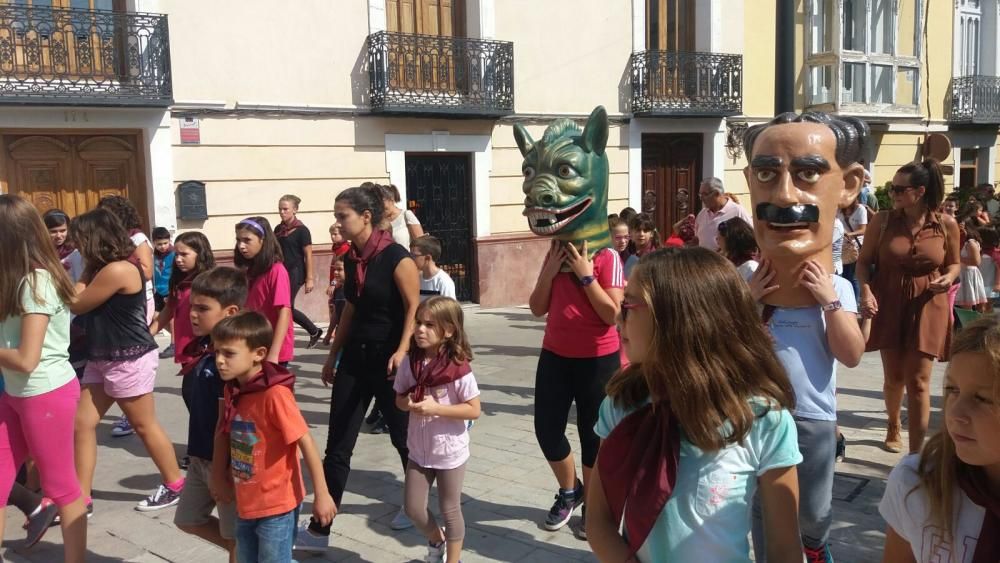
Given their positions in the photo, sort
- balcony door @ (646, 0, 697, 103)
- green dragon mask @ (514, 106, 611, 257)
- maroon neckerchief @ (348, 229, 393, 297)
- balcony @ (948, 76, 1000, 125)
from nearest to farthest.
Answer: green dragon mask @ (514, 106, 611, 257) → maroon neckerchief @ (348, 229, 393, 297) → balcony door @ (646, 0, 697, 103) → balcony @ (948, 76, 1000, 125)

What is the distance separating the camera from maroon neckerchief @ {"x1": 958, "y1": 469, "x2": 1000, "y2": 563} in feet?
5.45

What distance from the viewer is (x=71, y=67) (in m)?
9.69

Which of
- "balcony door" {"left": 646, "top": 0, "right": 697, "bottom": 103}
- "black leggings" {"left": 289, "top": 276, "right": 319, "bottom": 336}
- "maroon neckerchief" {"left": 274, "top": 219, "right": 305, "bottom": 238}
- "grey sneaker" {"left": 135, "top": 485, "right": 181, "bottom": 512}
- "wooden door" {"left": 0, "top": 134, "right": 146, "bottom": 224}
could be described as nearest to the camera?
"grey sneaker" {"left": 135, "top": 485, "right": 181, "bottom": 512}

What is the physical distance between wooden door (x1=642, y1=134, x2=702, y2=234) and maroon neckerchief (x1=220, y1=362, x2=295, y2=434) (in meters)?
12.1

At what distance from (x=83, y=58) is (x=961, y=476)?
33.8 ft

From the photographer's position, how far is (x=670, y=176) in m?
15.0

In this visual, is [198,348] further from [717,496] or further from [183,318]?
[717,496]

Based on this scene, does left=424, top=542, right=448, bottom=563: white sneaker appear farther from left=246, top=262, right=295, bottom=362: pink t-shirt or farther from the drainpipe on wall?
the drainpipe on wall

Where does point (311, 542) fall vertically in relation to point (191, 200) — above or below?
below

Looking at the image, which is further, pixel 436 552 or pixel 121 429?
pixel 121 429

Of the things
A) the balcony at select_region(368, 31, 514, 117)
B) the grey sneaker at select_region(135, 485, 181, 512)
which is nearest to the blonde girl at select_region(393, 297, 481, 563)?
the grey sneaker at select_region(135, 485, 181, 512)

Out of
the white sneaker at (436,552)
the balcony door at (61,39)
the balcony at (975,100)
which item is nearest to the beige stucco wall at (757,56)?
the balcony at (975,100)

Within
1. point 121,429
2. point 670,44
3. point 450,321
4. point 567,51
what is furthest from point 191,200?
point 670,44

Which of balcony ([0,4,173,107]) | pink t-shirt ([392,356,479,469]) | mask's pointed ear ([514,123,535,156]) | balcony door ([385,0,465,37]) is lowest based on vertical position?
pink t-shirt ([392,356,479,469])
